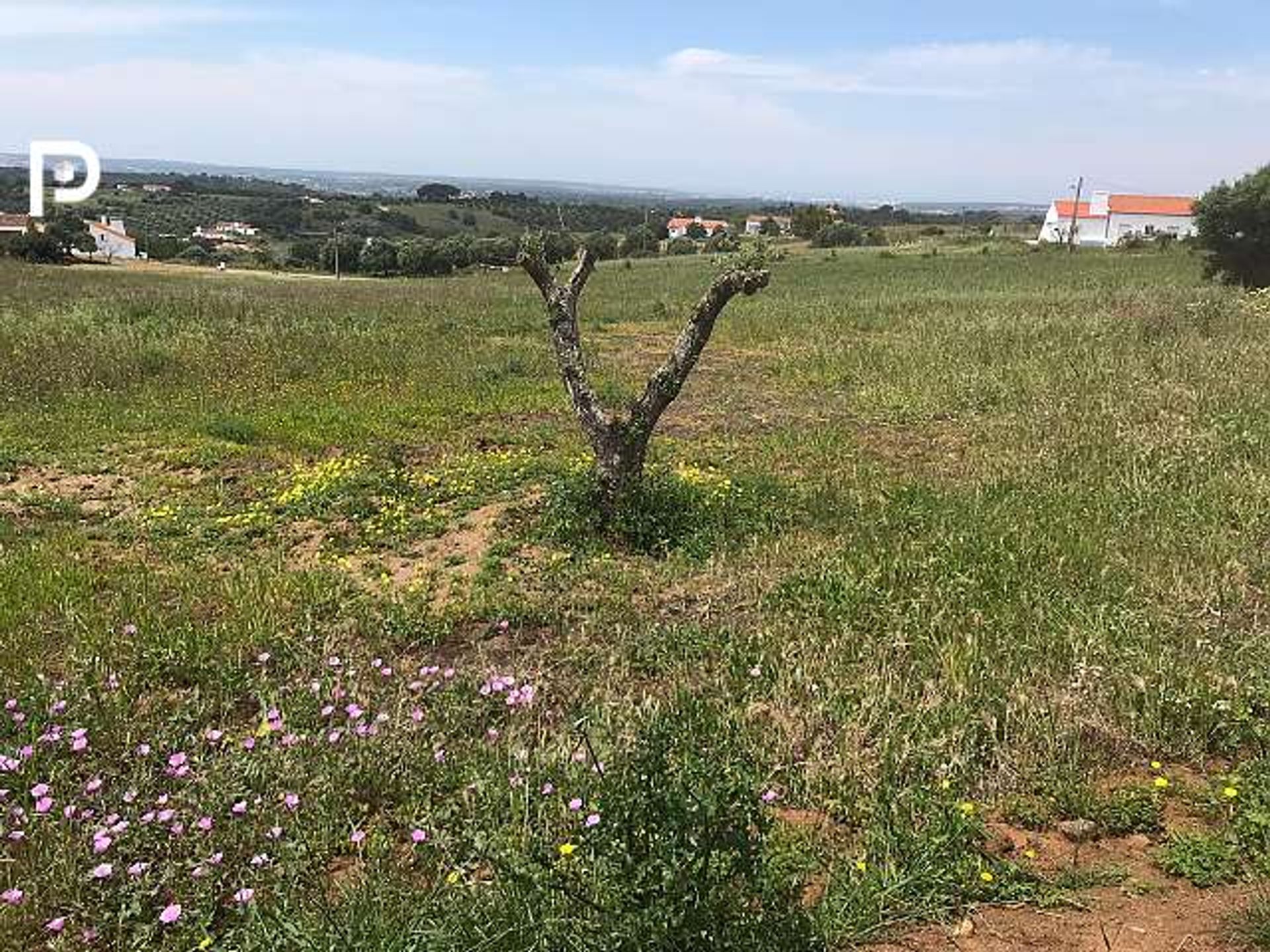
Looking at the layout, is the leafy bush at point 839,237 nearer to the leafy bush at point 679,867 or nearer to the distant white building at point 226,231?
the distant white building at point 226,231

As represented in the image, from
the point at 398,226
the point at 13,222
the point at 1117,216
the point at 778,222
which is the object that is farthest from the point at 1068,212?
the point at 13,222

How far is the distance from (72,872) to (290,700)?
1.39 metres

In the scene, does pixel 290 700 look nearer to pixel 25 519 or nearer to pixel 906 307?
pixel 25 519

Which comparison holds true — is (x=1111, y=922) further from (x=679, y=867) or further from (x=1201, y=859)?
(x=679, y=867)

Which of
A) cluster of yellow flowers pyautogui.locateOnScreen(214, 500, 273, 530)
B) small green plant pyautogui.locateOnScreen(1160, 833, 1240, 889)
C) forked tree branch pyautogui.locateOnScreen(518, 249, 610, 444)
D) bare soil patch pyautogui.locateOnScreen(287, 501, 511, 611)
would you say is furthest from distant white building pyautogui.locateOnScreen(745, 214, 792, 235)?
small green plant pyautogui.locateOnScreen(1160, 833, 1240, 889)

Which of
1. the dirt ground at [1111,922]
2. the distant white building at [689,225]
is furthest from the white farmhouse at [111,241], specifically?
the dirt ground at [1111,922]

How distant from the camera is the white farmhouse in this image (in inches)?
2891

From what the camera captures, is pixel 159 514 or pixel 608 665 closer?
pixel 608 665

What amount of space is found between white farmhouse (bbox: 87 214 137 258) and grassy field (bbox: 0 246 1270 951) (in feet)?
234

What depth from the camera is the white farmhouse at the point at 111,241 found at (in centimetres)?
7344

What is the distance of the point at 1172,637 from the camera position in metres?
5.42

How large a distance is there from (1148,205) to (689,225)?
4990 cm

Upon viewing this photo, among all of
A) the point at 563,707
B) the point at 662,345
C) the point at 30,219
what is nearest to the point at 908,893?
the point at 563,707

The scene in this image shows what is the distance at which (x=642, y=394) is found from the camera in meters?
7.83
